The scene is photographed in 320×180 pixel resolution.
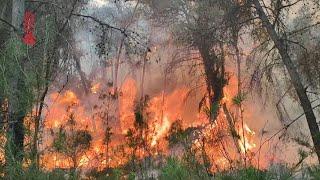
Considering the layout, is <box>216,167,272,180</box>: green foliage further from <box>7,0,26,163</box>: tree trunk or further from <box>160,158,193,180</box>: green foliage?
<box>7,0,26,163</box>: tree trunk

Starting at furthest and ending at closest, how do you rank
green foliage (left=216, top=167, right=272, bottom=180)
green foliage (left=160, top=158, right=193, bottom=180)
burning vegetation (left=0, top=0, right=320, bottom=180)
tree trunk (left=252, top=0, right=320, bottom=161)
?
tree trunk (left=252, top=0, right=320, bottom=161) → burning vegetation (left=0, top=0, right=320, bottom=180) → green foliage (left=160, top=158, right=193, bottom=180) → green foliage (left=216, top=167, right=272, bottom=180)

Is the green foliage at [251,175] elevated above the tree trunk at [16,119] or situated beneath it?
situated beneath

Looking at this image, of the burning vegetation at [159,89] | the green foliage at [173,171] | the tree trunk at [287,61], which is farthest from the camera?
the tree trunk at [287,61]

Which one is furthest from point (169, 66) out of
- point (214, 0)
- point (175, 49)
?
point (214, 0)

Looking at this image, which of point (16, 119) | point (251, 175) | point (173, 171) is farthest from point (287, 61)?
point (251, 175)

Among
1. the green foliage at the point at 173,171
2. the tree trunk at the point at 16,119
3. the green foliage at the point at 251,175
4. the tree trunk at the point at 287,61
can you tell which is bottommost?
the green foliage at the point at 251,175

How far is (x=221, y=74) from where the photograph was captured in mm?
21891

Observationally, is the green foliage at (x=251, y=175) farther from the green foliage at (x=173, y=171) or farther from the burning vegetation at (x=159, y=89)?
the green foliage at (x=173, y=171)

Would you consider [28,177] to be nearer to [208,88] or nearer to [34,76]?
[34,76]

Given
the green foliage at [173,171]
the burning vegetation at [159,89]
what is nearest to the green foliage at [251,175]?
the burning vegetation at [159,89]

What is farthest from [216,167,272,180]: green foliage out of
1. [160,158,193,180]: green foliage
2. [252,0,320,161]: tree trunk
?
[252,0,320,161]: tree trunk

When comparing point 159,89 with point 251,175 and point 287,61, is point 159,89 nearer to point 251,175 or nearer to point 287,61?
point 287,61

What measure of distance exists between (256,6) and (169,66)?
10.7 metres

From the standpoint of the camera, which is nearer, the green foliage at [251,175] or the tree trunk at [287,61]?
the green foliage at [251,175]
